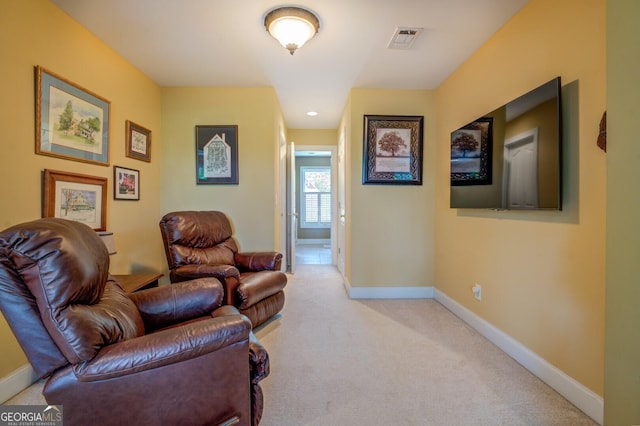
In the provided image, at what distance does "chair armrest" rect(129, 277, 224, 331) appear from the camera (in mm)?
1518

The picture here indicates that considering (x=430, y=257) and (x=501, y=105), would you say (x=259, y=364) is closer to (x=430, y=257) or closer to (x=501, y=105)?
(x=501, y=105)

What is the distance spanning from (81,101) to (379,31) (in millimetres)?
2364

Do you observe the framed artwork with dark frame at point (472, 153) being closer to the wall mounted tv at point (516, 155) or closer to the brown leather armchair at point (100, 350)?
the wall mounted tv at point (516, 155)

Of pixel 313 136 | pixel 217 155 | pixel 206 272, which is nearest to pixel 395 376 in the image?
pixel 206 272

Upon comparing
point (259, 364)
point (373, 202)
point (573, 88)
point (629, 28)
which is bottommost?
point (259, 364)

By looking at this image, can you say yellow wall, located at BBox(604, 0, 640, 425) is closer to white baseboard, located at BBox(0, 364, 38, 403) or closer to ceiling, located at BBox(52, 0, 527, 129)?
ceiling, located at BBox(52, 0, 527, 129)

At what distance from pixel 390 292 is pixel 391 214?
926 mm

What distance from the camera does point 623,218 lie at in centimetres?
83

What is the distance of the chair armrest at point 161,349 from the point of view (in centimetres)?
95

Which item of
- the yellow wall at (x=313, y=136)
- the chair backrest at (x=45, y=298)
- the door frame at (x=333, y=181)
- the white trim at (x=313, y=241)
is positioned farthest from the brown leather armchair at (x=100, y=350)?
the white trim at (x=313, y=241)

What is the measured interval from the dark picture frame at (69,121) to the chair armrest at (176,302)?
126 centimetres

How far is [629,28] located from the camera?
80 centimetres

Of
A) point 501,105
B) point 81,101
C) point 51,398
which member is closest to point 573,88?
point 501,105

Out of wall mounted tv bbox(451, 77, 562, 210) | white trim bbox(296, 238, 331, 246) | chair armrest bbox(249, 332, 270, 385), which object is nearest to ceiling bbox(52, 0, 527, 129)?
wall mounted tv bbox(451, 77, 562, 210)
